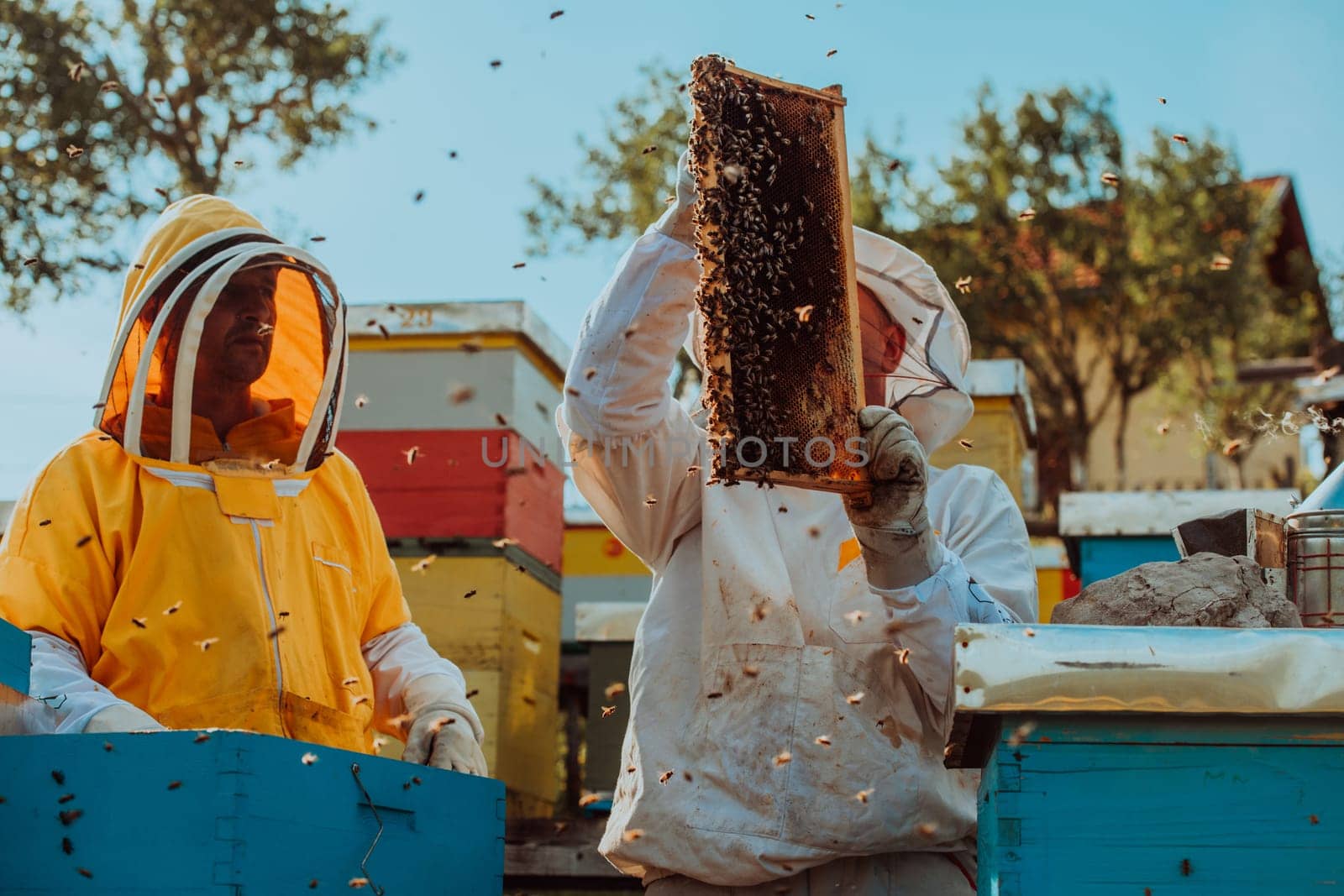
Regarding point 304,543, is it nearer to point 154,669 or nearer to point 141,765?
point 154,669

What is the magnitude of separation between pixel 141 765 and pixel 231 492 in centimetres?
114

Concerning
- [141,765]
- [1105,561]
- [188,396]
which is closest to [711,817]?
[141,765]

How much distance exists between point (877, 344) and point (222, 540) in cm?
148

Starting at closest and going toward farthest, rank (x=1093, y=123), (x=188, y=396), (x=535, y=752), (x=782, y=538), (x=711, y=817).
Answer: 1. (x=711, y=817)
2. (x=782, y=538)
3. (x=188, y=396)
4. (x=535, y=752)
5. (x=1093, y=123)

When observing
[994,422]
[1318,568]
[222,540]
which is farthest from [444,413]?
[1318,568]

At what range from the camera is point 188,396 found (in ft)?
10.7

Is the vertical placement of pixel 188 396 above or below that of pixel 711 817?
above

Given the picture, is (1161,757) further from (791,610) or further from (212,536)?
(212,536)

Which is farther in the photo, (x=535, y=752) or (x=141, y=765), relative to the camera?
(x=535, y=752)

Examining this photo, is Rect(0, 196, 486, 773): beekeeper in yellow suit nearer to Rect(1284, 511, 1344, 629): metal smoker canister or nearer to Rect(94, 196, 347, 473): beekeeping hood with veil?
Rect(94, 196, 347, 473): beekeeping hood with veil

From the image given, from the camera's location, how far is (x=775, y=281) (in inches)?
95.5

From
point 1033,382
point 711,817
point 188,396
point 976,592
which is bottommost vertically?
point 711,817

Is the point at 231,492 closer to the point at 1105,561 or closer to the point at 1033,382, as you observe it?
the point at 1105,561

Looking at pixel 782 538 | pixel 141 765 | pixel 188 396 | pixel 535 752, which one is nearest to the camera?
pixel 141 765
